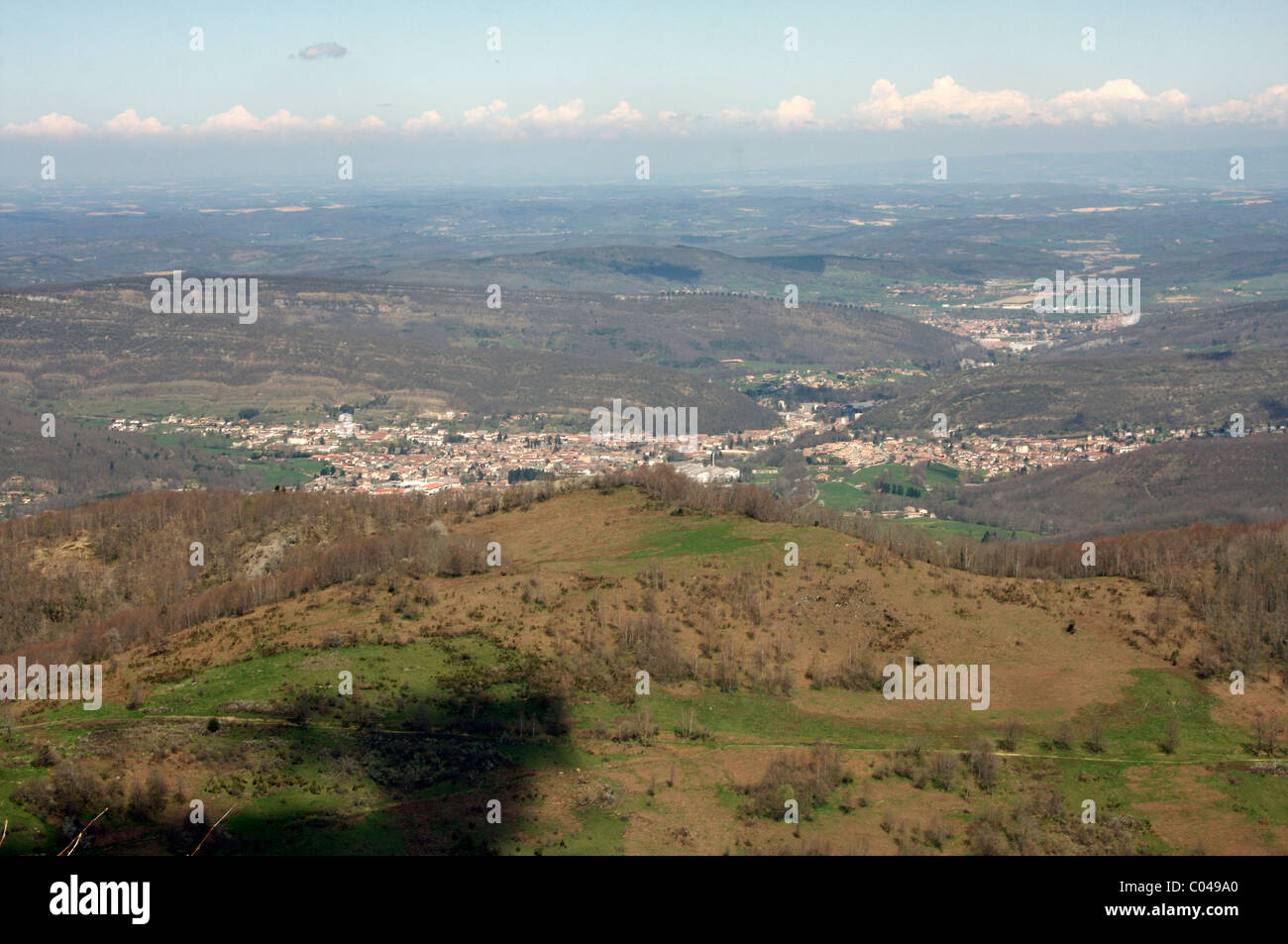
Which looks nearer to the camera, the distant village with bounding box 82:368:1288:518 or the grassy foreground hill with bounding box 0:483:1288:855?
the grassy foreground hill with bounding box 0:483:1288:855

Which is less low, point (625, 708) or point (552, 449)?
point (625, 708)

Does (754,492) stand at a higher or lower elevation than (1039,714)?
higher

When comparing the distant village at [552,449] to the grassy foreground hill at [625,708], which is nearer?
the grassy foreground hill at [625,708]

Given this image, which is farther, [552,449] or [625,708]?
[552,449]

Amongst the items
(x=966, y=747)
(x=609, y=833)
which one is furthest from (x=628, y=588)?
(x=609, y=833)
